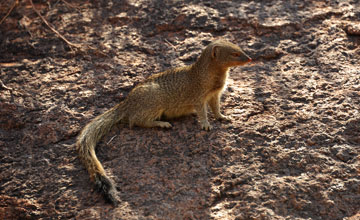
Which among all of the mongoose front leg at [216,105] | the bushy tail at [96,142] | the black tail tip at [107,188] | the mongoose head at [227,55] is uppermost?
the mongoose head at [227,55]

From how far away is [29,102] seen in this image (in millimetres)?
4852

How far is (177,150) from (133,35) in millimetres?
2246

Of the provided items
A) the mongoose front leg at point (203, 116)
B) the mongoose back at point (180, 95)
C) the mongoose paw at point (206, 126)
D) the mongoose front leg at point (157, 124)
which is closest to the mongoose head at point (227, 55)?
the mongoose back at point (180, 95)

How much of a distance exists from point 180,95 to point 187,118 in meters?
0.27

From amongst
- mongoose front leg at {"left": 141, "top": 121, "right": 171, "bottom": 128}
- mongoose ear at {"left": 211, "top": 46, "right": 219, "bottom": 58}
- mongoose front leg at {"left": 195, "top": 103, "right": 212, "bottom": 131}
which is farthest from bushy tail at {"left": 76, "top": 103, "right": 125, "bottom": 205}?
mongoose ear at {"left": 211, "top": 46, "right": 219, "bottom": 58}

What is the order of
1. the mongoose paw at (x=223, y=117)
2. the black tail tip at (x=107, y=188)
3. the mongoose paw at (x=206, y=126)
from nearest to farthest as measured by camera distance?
the black tail tip at (x=107, y=188) < the mongoose paw at (x=206, y=126) < the mongoose paw at (x=223, y=117)

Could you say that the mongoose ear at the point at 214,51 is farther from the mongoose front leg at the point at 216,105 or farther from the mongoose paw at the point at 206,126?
the mongoose paw at the point at 206,126

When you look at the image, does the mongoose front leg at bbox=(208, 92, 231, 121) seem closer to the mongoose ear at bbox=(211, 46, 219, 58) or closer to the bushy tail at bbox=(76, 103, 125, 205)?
the mongoose ear at bbox=(211, 46, 219, 58)

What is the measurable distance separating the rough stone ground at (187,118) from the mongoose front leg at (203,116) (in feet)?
0.22

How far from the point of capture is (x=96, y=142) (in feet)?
13.9

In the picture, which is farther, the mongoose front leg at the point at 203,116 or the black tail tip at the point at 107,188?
the mongoose front leg at the point at 203,116

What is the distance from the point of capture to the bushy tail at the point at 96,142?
3.71 m

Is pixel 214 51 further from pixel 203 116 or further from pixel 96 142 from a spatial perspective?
pixel 96 142

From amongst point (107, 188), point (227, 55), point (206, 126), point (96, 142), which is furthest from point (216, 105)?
point (107, 188)
